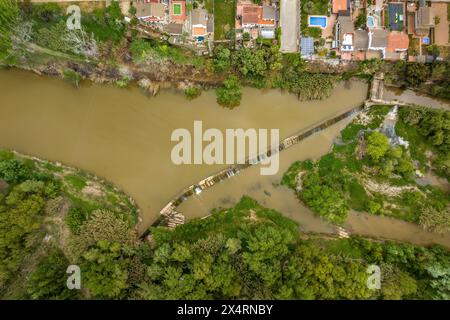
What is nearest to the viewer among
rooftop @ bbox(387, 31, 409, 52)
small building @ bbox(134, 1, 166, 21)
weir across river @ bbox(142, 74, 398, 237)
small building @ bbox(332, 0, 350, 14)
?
small building @ bbox(134, 1, 166, 21)

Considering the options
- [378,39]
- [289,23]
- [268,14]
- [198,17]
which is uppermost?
[268,14]

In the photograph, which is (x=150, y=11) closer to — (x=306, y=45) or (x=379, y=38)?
(x=306, y=45)

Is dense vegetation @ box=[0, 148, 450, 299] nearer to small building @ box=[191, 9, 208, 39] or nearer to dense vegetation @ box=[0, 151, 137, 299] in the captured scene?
dense vegetation @ box=[0, 151, 137, 299]

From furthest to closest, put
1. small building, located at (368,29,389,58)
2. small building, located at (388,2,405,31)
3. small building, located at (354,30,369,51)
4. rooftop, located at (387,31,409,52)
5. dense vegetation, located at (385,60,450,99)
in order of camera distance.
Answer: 1. small building, located at (388,2,405,31)
2. small building, located at (354,30,369,51)
3. rooftop, located at (387,31,409,52)
4. dense vegetation, located at (385,60,450,99)
5. small building, located at (368,29,389,58)

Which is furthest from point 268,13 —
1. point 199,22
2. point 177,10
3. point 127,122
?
point 127,122

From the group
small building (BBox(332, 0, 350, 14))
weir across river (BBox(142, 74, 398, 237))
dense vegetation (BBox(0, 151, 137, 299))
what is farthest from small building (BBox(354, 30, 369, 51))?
dense vegetation (BBox(0, 151, 137, 299))

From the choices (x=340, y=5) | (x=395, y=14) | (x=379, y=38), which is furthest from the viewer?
(x=395, y=14)
